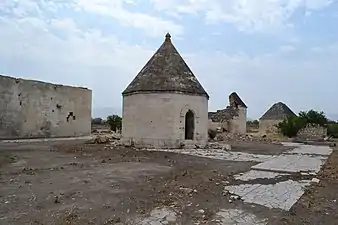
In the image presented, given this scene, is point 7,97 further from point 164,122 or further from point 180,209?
point 180,209

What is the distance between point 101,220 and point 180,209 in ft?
4.73

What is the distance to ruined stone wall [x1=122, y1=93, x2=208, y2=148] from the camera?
19.0 meters

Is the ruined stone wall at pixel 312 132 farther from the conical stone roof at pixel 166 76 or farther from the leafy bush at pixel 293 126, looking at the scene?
the conical stone roof at pixel 166 76

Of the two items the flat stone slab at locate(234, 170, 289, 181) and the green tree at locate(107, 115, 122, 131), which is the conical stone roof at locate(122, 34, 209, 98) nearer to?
the flat stone slab at locate(234, 170, 289, 181)

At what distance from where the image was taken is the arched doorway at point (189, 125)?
2017 centimetres

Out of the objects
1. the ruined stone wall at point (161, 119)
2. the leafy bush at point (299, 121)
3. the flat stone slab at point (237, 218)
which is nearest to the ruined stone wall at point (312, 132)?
the leafy bush at point (299, 121)

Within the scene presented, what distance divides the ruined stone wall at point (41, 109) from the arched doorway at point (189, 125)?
11603 mm

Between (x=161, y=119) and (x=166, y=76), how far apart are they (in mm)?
2420

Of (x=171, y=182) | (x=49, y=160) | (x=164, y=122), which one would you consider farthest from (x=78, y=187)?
(x=164, y=122)

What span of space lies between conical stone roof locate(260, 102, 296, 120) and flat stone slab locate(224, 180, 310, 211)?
41.3 m

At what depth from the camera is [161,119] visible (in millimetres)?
19016

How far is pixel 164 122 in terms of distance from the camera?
62.3ft

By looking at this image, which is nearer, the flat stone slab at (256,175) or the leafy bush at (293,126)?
the flat stone slab at (256,175)

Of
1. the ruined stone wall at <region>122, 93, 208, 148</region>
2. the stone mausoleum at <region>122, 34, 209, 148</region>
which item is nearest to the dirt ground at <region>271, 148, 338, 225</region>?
the ruined stone wall at <region>122, 93, 208, 148</region>
